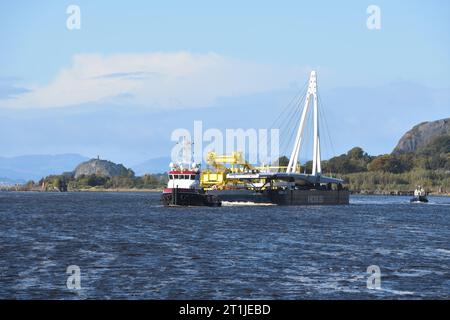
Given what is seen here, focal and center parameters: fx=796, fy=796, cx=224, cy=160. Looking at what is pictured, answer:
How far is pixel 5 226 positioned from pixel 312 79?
97492 mm

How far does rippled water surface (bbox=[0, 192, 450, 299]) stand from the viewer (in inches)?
1538

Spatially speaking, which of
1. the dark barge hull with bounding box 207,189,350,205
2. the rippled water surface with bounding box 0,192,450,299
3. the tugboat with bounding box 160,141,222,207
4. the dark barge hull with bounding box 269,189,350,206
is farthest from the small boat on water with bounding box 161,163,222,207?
the rippled water surface with bounding box 0,192,450,299

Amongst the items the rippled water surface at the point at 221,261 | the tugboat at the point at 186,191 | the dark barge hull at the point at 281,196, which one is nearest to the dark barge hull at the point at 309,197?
the dark barge hull at the point at 281,196

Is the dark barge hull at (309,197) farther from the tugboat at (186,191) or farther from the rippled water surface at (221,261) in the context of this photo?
the rippled water surface at (221,261)

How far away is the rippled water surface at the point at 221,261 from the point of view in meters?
39.1

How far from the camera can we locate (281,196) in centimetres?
15225

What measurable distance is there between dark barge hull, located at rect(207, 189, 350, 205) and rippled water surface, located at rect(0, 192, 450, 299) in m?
62.9

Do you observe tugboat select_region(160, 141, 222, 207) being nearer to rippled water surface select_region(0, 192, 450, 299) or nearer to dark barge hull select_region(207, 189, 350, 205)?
dark barge hull select_region(207, 189, 350, 205)

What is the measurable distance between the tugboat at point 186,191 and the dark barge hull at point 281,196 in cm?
1159

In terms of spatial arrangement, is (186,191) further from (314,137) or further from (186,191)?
(314,137)

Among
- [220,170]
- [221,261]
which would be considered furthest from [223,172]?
[221,261]

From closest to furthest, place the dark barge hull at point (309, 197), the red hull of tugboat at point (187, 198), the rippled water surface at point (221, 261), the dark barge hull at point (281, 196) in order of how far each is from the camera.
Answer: the rippled water surface at point (221, 261) < the red hull of tugboat at point (187, 198) < the dark barge hull at point (281, 196) < the dark barge hull at point (309, 197)

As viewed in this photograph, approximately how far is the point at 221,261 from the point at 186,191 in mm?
79181
